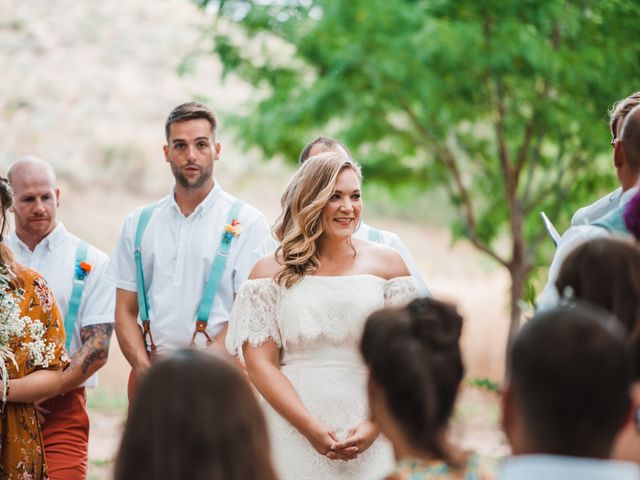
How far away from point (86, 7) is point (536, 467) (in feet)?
102

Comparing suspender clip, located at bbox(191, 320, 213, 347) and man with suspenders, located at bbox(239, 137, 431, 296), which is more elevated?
man with suspenders, located at bbox(239, 137, 431, 296)

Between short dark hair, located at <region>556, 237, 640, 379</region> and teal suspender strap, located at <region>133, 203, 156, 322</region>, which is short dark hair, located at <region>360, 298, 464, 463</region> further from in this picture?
teal suspender strap, located at <region>133, 203, 156, 322</region>

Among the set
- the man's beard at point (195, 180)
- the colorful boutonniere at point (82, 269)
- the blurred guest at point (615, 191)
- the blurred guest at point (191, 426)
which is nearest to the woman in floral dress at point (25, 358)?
the colorful boutonniere at point (82, 269)

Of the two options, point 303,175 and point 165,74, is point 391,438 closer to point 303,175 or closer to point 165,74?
point 303,175

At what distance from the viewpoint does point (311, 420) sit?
4332mm

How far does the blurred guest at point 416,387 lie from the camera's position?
2.67 m

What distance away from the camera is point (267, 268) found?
4.63 metres

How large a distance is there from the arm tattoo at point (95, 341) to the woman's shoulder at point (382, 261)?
71.3 inches

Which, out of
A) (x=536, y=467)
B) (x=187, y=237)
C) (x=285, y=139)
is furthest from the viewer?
(x=285, y=139)

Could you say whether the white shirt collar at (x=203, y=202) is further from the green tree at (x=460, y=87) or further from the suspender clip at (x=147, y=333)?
the green tree at (x=460, y=87)

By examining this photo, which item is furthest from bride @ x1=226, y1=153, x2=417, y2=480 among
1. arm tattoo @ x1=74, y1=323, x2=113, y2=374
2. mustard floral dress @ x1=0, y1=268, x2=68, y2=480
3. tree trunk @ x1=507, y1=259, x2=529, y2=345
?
tree trunk @ x1=507, y1=259, x2=529, y2=345

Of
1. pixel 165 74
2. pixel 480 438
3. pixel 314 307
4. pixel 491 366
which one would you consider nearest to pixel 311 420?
pixel 314 307

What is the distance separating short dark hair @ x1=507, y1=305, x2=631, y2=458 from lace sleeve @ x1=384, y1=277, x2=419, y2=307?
2.17 meters

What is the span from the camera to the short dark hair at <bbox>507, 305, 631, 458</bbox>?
7.23 ft
